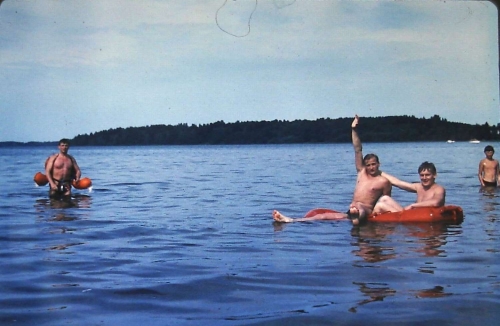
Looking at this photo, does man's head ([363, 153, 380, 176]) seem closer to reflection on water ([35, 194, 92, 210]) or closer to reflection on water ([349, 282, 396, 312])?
reflection on water ([349, 282, 396, 312])

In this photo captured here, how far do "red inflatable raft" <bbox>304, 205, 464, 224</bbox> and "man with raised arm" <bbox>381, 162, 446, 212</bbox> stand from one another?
0.46ft

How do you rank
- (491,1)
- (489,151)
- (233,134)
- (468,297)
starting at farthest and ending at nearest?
1. (233,134)
2. (489,151)
3. (468,297)
4. (491,1)

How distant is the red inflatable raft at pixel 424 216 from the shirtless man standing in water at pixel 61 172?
23.4 feet

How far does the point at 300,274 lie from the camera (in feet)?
19.6

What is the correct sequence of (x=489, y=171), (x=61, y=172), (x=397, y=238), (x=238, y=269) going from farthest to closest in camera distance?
(x=489, y=171)
(x=61, y=172)
(x=397, y=238)
(x=238, y=269)

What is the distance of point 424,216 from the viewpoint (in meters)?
9.02

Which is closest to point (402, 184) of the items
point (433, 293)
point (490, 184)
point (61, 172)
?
point (433, 293)

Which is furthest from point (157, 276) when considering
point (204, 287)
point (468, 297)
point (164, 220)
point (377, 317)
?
point (164, 220)

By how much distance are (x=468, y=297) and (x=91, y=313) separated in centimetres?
293

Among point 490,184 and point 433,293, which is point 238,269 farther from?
point 490,184

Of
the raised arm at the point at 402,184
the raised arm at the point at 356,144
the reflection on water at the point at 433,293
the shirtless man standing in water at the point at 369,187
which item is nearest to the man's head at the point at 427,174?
the raised arm at the point at 402,184

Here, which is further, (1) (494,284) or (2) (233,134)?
(2) (233,134)

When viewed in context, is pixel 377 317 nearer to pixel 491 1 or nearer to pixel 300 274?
pixel 300 274

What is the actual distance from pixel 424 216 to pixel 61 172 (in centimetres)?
806
